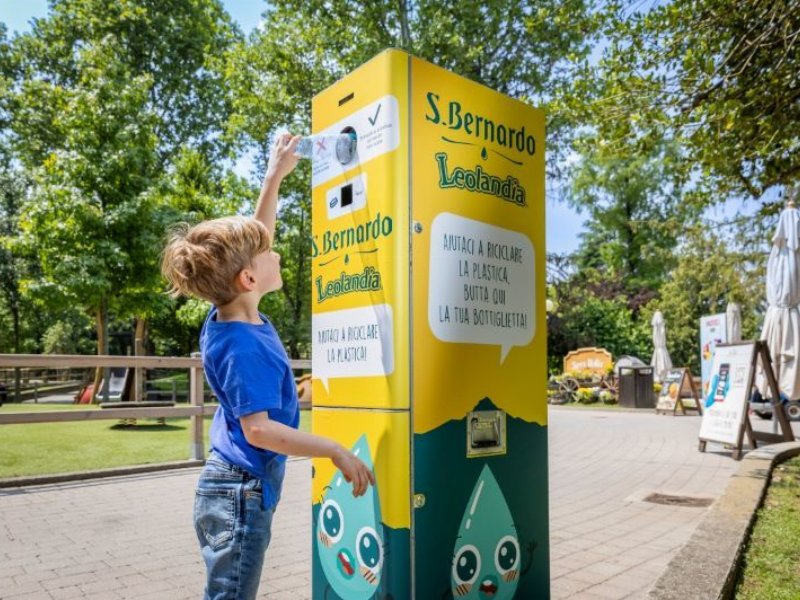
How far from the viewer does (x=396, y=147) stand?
2244 mm

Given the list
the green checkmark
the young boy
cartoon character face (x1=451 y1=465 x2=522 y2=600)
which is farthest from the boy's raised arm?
cartoon character face (x1=451 y1=465 x2=522 y2=600)

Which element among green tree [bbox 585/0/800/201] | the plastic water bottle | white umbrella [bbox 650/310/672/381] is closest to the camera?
the plastic water bottle

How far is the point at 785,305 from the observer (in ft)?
29.7

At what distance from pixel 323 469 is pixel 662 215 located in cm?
4200

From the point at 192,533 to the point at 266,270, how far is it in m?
3.31

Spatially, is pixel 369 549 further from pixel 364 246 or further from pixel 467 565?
pixel 364 246

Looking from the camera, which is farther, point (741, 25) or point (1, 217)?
point (1, 217)

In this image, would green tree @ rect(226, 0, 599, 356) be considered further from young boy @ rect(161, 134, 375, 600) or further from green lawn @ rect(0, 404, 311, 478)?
young boy @ rect(161, 134, 375, 600)

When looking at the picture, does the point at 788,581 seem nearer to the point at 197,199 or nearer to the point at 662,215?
the point at 197,199

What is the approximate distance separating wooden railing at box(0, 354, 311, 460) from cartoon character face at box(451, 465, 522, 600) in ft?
14.2

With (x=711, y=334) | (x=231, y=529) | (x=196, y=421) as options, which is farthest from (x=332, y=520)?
(x=711, y=334)

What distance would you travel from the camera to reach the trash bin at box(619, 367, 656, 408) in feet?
61.0

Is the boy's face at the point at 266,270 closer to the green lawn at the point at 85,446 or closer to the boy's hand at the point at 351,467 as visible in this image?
the boy's hand at the point at 351,467

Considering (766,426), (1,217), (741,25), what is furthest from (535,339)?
(1,217)
